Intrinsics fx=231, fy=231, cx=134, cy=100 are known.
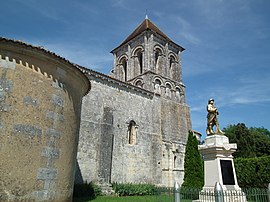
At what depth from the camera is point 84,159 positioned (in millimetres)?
15469

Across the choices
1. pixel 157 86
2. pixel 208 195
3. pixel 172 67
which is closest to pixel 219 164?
pixel 208 195

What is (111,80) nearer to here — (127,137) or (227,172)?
(127,137)

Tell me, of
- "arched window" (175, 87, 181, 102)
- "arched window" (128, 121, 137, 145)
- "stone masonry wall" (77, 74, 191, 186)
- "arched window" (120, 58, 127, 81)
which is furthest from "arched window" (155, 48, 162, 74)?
"arched window" (128, 121, 137, 145)

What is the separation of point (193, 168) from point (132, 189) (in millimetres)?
4722

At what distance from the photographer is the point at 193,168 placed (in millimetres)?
17016

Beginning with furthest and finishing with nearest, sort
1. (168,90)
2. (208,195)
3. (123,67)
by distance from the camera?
(123,67), (168,90), (208,195)

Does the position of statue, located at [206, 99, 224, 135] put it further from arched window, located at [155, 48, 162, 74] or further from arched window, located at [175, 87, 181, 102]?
arched window, located at [155, 48, 162, 74]

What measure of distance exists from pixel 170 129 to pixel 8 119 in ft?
56.5

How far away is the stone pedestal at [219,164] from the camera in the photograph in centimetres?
814

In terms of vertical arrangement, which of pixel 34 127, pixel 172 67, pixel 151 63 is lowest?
pixel 34 127

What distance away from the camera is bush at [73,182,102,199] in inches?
523

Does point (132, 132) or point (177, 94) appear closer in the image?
point (132, 132)

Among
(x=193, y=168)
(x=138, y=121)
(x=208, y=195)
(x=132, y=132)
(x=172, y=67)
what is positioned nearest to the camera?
(x=208, y=195)

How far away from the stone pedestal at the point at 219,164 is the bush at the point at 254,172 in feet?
28.1
